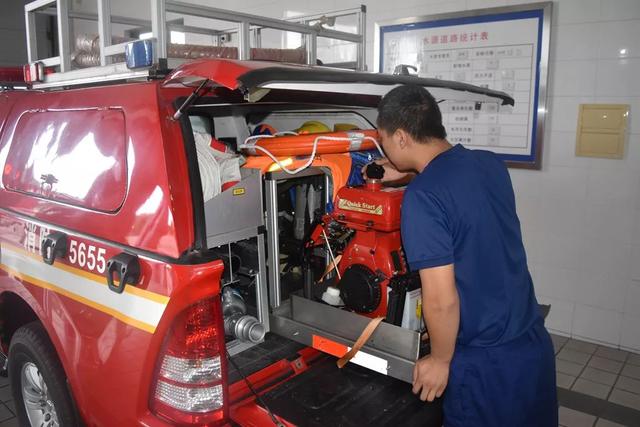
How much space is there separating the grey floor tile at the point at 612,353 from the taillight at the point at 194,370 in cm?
358

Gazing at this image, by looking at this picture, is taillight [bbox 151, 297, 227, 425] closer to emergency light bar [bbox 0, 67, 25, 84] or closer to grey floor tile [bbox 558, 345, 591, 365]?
emergency light bar [bbox 0, 67, 25, 84]

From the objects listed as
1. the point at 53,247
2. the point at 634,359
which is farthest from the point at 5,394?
the point at 634,359

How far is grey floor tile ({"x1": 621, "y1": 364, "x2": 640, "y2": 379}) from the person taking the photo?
12.9 feet

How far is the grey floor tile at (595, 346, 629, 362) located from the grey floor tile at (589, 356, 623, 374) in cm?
5

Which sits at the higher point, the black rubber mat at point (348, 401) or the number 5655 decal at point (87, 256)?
the number 5655 decal at point (87, 256)

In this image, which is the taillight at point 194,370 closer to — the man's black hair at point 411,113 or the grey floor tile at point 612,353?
the man's black hair at point 411,113

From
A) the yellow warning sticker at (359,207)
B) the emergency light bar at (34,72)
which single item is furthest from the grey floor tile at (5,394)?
the yellow warning sticker at (359,207)

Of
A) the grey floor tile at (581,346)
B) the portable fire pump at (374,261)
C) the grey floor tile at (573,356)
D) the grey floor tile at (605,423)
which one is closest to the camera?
the portable fire pump at (374,261)

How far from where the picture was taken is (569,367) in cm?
406

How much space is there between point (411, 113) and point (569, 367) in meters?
3.09

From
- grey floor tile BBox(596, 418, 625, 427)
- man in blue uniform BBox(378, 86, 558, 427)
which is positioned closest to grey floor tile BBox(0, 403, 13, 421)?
man in blue uniform BBox(378, 86, 558, 427)

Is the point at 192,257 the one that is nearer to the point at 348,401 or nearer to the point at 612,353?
the point at 348,401

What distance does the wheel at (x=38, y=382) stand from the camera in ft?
Result: 7.45

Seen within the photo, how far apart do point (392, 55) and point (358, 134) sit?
3.09m
